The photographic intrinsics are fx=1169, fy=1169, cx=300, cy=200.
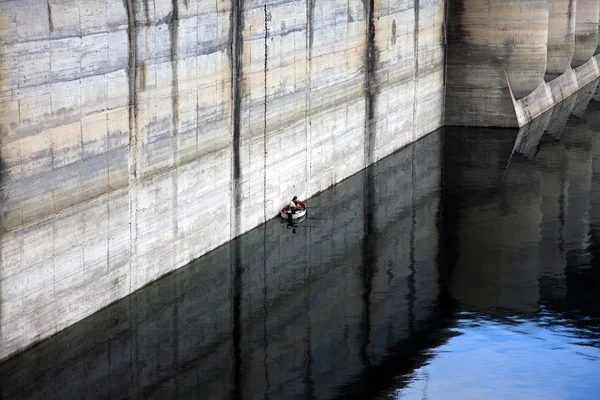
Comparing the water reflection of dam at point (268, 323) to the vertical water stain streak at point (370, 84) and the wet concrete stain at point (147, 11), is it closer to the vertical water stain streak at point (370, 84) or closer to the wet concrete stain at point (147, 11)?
the vertical water stain streak at point (370, 84)

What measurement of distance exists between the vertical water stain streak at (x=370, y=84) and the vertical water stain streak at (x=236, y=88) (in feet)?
35.9

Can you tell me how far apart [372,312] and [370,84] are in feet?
53.4

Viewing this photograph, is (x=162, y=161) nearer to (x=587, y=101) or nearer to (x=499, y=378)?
(x=499, y=378)

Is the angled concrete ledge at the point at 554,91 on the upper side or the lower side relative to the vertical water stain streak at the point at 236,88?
lower

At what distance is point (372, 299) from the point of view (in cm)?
3147

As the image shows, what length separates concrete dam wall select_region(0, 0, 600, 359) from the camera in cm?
2530

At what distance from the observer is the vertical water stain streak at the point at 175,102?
30.7 m

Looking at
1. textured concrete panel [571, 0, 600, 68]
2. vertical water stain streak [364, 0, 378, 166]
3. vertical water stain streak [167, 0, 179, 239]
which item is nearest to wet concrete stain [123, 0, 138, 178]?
vertical water stain streak [167, 0, 179, 239]

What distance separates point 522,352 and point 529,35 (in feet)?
94.7

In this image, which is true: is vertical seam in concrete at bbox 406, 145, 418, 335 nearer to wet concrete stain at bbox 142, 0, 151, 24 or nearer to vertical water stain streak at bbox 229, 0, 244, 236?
vertical water stain streak at bbox 229, 0, 244, 236

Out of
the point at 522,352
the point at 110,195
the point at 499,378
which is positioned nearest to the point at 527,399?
the point at 499,378

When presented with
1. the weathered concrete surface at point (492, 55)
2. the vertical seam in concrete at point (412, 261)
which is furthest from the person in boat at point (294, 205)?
the weathered concrete surface at point (492, 55)

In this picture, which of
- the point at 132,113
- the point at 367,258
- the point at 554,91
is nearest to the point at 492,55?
the point at 554,91

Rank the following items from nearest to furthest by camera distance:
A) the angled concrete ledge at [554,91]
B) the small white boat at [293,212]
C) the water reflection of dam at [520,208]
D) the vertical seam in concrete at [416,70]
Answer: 1. the water reflection of dam at [520,208]
2. the small white boat at [293,212]
3. the vertical seam in concrete at [416,70]
4. the angled concrete ledge at [554,91]
